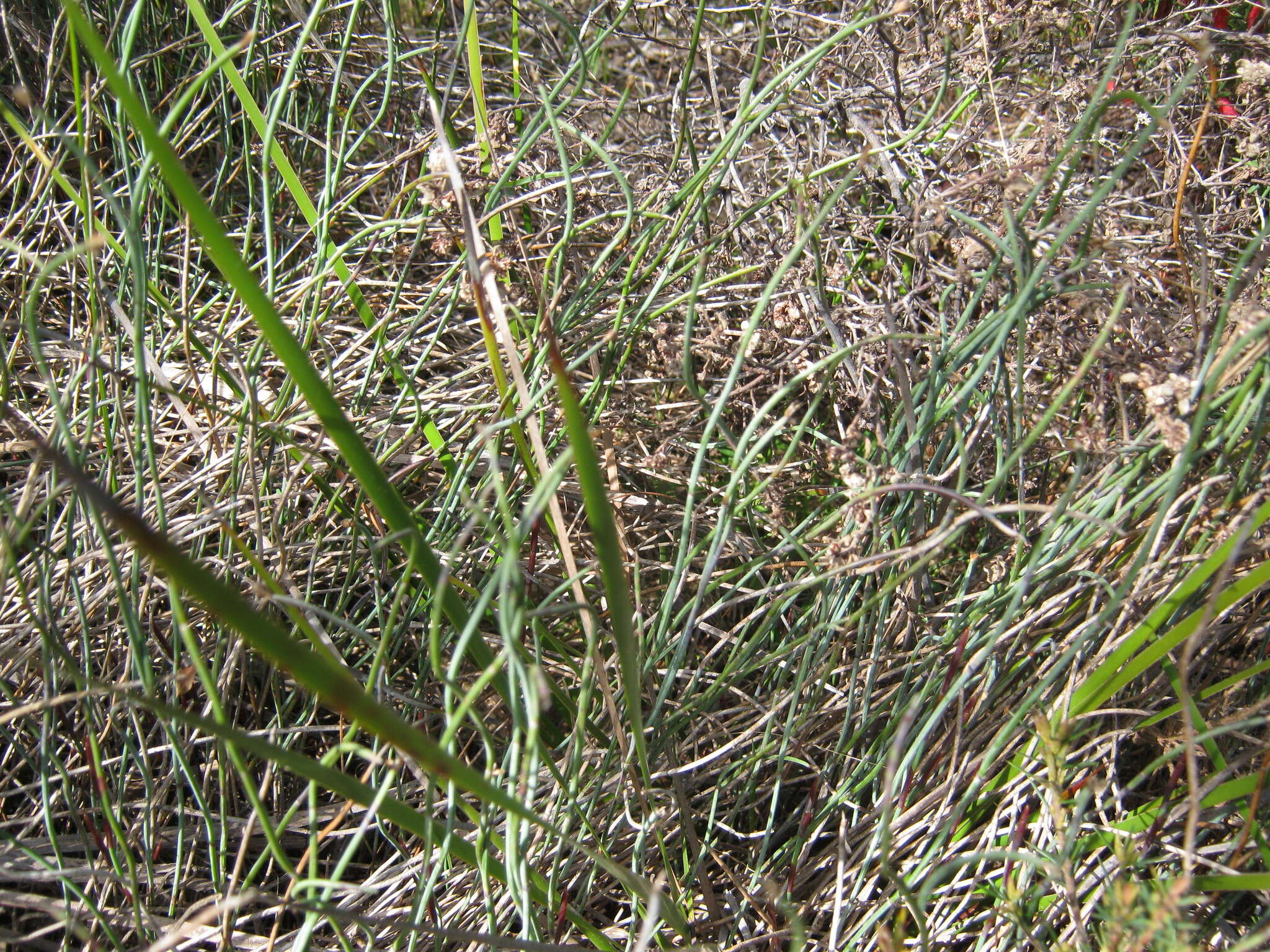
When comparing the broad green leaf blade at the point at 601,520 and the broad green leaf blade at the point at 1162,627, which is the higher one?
the broad green leaf blade at the point at 601,520

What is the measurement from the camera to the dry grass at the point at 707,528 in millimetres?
668

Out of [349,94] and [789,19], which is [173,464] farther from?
[789,19]

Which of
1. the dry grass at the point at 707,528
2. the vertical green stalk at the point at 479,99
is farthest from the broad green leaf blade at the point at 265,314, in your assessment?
the vertical green stalk at the point at 479,99

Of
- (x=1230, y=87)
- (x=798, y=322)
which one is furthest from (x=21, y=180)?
(x=1230, y=87)

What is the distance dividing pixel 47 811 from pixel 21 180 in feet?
2.89

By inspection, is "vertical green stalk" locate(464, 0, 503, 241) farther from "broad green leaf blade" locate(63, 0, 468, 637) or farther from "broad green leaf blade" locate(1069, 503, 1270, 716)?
"broad green leaf blade" locate(1069, 503, 1270, 716)

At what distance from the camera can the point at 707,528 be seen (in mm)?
996

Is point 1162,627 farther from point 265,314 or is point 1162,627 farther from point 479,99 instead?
point 479,99

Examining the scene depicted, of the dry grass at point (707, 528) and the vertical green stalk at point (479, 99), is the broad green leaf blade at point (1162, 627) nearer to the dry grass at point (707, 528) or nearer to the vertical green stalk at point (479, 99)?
the dry grass at point (707, 528)

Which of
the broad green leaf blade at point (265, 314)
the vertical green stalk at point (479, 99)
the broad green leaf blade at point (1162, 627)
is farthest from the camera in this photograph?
the vertical green stalk at point (479, 99)

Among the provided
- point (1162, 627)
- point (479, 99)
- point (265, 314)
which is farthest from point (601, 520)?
point (479, 99)

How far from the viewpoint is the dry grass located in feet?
2.19

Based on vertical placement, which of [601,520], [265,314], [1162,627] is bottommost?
[1162,627]

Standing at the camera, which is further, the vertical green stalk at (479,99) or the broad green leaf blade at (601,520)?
the vertical green stalk at (479,99)
